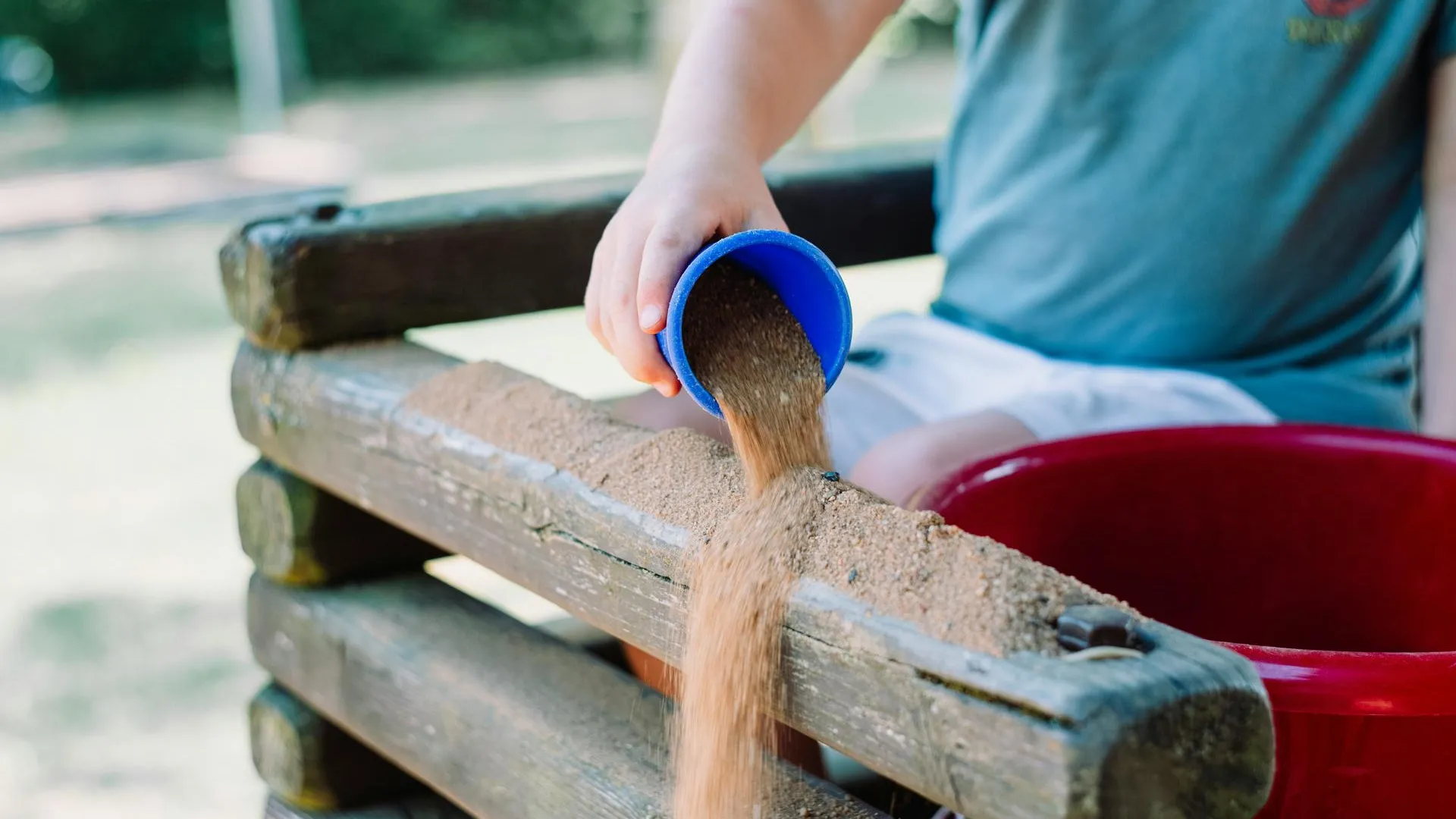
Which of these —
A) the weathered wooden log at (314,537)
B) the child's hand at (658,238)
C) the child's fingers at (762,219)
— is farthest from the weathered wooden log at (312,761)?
the child's fingers at (762,219)

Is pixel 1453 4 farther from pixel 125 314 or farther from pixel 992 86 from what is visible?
pixel 125 314

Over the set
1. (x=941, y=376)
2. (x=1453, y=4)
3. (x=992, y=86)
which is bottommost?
(x=941, y=376)

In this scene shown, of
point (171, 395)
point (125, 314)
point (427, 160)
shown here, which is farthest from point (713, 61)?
point (427, 160)

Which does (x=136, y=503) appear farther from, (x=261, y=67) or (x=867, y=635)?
(x=261, y=67)

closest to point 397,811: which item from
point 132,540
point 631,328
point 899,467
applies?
point 899,467

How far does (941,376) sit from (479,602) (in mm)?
635

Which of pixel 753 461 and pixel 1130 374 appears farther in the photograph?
pixel 1130 374

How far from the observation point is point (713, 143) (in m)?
1.29

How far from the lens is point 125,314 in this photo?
19.6ft

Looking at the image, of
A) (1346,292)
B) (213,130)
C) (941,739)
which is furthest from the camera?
(213,130)

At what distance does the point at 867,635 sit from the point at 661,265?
365mm

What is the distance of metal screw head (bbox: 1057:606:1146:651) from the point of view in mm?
793

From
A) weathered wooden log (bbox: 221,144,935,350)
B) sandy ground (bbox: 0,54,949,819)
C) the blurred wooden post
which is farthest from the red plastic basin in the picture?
the blurred wooden post

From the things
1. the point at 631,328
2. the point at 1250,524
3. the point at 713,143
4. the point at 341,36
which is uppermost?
the point at 713,143
